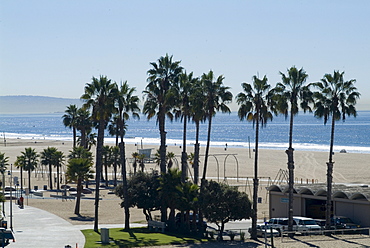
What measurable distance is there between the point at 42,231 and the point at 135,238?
23.7ft

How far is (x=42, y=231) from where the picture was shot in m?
39.1

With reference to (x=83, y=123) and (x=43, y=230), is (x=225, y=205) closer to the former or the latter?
(x=43, y=230)

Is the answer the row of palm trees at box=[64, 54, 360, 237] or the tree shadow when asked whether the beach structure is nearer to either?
the row of palm trees at box=[64, 54, 360, 237]

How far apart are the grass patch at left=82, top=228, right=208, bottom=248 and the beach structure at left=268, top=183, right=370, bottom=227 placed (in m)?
10.9

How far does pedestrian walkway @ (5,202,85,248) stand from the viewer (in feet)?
112

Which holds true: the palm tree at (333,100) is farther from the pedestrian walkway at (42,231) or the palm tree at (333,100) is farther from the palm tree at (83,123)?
the palm tree at (83,123)

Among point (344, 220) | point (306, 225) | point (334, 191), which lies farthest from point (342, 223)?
point (334, 191)

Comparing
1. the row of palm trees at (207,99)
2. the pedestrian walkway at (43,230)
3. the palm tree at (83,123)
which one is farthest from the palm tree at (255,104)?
the palm tree at (83,123)

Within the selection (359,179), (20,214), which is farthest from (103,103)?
(359,179)

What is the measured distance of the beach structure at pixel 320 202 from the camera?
40625 millimetres

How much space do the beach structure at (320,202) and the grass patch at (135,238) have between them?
10.9 meters

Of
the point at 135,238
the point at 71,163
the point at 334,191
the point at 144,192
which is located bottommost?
the point at 135,238

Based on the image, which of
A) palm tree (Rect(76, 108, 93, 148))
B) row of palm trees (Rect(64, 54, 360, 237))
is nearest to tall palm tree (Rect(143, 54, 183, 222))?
row of palm trees (Rect(64, 54, 360, 237))

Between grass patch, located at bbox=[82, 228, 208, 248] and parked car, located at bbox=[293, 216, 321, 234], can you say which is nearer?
grass patch, located at bbox=[82, 228, 208, 248]
